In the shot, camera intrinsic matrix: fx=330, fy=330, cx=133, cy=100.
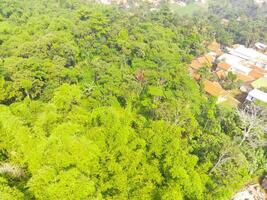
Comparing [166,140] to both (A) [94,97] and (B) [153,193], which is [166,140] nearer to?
(B) [153,193]

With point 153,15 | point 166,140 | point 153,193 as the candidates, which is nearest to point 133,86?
point 166,140

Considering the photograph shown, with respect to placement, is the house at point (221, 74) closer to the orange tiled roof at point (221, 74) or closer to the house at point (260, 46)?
the orange tiled roof at point (221, 74)

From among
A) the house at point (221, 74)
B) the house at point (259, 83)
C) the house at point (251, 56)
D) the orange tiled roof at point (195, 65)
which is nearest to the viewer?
the house at point (259, 83)

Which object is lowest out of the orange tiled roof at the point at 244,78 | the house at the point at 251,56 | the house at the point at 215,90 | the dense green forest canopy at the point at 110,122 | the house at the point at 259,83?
the house at the point at 251,56

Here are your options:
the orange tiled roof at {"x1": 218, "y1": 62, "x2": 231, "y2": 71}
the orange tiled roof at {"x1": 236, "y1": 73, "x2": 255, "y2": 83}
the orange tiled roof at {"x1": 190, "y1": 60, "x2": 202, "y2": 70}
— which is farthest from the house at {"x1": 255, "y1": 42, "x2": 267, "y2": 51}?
the orange tiled roof at {"x1": 190, "y1": 60, "x2": 202, "y2": 70}

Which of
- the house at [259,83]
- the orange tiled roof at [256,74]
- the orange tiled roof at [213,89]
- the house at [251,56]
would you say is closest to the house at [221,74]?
the house at [259,83]

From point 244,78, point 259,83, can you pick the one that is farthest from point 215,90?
point 244,78

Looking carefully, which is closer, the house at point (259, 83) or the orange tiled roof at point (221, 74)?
the house at point (259, 83)

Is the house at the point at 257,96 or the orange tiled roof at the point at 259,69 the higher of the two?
the house at the point at 257,96
